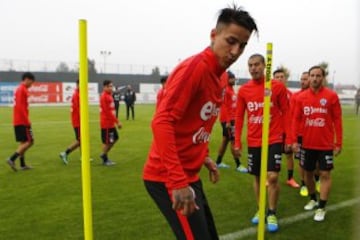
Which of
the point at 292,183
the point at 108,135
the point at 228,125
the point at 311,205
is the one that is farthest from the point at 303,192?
the point at 108,135

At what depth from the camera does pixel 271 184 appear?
514 cm

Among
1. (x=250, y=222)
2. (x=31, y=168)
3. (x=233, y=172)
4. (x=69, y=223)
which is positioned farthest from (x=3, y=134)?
(x=250, y=222)

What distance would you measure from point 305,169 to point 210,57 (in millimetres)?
3802

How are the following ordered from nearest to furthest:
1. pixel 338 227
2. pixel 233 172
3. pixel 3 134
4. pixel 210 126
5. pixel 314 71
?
1. pixel 210 126
2. pixel 338 227
3. pixel 314 71
4. pixel 233 172
5. pixel 3 134

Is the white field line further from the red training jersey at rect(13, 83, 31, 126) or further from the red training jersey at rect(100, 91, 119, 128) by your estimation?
the red training jersey at rect(13, 83, 31, 126)

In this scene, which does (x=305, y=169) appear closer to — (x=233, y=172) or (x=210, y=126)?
(x=233, y=172)

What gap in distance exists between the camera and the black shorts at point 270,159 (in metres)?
5.11

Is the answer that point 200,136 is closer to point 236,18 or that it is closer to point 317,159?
point 236,18

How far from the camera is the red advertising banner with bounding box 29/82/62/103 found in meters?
38.6

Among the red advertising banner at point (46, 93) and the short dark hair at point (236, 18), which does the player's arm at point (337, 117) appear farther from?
the red advertising banner at point (46, 93)

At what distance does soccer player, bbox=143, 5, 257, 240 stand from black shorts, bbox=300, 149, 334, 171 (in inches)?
125

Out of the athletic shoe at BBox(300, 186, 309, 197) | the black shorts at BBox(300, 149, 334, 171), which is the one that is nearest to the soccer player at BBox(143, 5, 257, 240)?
the black shorts at BBox(300, 149, 334, 171)

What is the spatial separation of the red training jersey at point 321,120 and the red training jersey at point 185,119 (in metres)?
3.19

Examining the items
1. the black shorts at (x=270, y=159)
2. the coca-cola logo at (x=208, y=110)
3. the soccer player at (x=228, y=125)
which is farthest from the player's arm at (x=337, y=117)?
the soccer player at (x=228, y=125)
